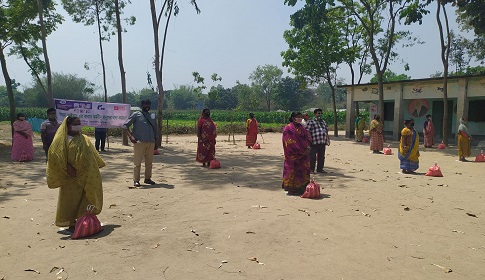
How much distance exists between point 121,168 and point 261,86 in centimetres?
7812

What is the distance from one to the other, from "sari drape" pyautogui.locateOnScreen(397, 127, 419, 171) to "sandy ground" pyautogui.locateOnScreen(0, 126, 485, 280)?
1419 millimetres

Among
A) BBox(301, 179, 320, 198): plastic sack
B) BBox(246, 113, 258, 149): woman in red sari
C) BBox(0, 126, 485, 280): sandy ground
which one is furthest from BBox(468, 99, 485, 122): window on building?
BBox(301, 179, 320, 198): plastic sack

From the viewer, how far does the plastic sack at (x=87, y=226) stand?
194 inches

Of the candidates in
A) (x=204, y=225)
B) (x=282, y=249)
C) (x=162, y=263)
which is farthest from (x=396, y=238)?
(x=162, y=263)

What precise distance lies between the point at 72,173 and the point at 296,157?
399cm

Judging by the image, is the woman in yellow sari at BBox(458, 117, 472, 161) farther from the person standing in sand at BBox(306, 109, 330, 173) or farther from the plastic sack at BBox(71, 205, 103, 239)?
the plastic sack at BBox(71, 205, 103, 239)

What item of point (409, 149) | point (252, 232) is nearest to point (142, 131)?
point (252, 232)

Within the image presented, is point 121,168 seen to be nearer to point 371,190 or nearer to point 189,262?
point 371,190

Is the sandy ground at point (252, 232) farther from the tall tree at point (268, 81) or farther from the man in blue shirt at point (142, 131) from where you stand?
the tall tree at point (268, 81)

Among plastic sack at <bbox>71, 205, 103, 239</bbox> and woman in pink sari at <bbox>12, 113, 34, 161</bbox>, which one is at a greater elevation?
woman in pink sari at <bbox>12, 113, 34, 161</bbox>

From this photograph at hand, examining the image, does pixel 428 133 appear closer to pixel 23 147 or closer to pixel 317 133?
pixel 317 133

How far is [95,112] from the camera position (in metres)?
14.6

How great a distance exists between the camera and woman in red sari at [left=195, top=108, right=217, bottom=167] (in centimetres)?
1106

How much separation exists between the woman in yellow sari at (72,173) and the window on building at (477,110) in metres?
23.1
